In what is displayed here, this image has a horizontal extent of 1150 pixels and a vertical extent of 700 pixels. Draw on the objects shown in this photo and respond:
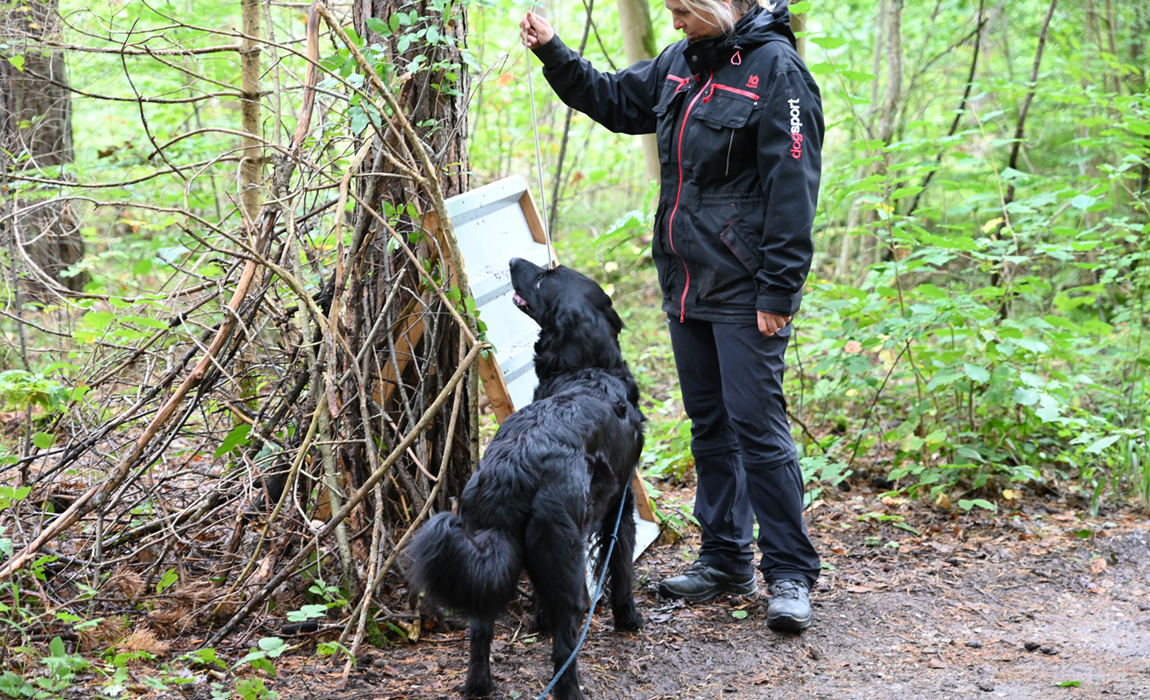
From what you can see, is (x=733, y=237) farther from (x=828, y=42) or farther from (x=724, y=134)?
(x=828, y=42)

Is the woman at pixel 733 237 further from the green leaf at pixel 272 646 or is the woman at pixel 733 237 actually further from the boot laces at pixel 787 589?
the green leaf at pixel 272 646

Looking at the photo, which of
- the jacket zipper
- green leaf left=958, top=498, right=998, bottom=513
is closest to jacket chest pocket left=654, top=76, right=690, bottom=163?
the jacket zipper

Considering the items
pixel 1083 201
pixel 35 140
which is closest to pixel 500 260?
pixel 1083 201

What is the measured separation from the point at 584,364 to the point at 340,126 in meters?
1.29

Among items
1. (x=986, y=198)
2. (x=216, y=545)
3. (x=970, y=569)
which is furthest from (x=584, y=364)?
(x=986, y=198)

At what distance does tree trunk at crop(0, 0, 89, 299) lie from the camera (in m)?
3.43

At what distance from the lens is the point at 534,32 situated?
3.10 metres

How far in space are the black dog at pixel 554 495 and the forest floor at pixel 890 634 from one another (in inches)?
8.4

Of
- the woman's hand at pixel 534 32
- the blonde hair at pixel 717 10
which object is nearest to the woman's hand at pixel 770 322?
the blonde hair at pixel 717 10

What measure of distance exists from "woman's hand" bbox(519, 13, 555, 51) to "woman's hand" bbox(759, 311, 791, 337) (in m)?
1.37

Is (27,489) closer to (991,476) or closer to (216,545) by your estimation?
(216,545)

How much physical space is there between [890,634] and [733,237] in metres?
1.69

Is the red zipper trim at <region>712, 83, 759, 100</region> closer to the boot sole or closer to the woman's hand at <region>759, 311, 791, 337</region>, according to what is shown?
the woman's hand at <region>759, 311, 791, 337</region>

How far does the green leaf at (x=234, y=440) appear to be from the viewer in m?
2.92
